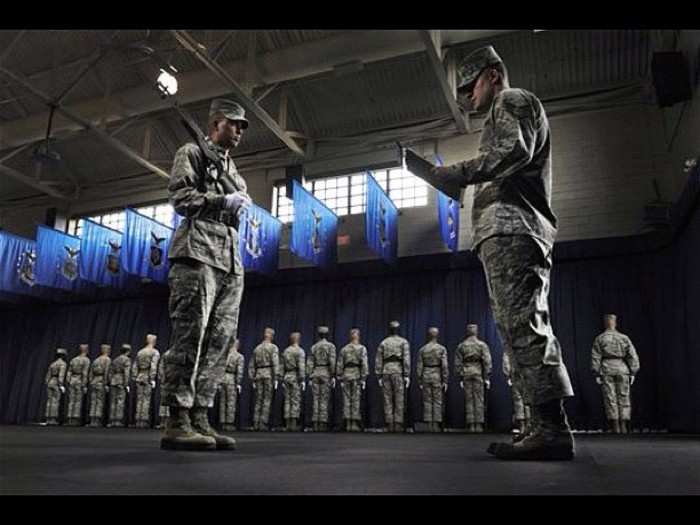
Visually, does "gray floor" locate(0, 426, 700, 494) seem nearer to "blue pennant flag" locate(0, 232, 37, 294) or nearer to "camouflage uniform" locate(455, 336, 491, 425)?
"camouflage uniform" locate(455, 336, 491, 425)

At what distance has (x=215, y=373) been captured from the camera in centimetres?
253


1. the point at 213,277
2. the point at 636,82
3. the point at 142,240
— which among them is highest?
the point at 636,82

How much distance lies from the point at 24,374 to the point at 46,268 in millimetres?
3604

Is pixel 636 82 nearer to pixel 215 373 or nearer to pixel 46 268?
pixel 215 373

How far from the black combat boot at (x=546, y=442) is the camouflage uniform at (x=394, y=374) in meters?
6.46

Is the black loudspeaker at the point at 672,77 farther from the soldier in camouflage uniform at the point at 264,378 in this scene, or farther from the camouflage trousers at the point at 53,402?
the camouflage trousers at the point at 53,402

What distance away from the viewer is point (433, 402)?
27.0 feet

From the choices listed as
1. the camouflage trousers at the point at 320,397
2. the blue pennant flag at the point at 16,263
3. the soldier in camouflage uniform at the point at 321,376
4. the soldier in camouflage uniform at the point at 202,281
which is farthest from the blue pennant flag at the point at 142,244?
the soldier in camouflage uniform at the point at 202,281

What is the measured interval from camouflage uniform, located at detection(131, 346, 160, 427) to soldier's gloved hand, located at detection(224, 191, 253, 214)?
7977 millimetres

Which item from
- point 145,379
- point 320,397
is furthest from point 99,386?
point 320,397

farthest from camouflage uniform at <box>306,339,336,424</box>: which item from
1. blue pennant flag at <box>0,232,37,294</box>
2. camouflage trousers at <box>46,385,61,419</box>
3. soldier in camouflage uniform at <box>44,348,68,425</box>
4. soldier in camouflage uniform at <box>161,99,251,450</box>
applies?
soldier in camouflage uniform at <box>161,99,251,450</box>

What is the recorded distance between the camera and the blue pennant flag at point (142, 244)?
983 centimetres

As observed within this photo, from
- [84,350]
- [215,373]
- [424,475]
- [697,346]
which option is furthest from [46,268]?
[424,475]

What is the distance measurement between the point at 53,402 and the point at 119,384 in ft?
5.18
